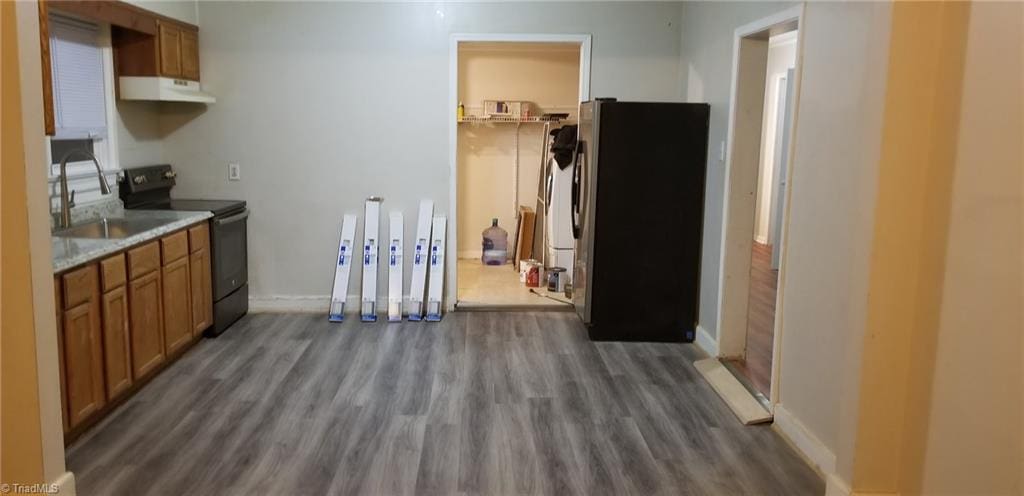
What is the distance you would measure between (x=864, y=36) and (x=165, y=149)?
4.63 metres

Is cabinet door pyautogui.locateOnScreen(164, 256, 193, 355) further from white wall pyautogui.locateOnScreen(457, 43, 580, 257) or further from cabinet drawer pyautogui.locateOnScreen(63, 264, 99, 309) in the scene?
white wall pyautogui.locateOnScreen(457, 43, 580, 257)

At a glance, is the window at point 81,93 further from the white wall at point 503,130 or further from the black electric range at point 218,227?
the white wall at point 503,130

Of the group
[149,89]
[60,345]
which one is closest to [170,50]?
[149,89]

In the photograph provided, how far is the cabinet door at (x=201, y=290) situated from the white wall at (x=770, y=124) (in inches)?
213

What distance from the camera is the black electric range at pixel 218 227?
4.81m

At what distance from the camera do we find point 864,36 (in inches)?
107

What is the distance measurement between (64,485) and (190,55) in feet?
10.8

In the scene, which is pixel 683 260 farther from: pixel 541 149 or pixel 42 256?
pixel 42 256

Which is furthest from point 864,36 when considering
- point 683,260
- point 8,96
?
point 8,96

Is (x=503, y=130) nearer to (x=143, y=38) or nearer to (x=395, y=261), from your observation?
(x=395, y=261)

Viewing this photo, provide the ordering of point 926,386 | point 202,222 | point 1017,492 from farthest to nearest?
point 202,222, point 926,386, point 1017,492

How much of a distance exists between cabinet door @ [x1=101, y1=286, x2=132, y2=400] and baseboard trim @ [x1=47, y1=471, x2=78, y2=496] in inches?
32.5

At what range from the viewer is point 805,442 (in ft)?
10.5

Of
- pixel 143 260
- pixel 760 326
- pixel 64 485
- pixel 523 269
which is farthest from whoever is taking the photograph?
pixel 523 269
